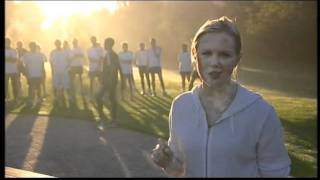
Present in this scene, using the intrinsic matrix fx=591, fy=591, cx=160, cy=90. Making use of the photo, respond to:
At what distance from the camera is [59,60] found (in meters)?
15.0

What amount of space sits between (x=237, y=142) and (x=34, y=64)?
1299cm

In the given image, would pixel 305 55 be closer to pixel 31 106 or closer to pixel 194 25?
pixel 194 25

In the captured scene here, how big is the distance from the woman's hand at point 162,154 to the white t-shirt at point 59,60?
13246 millimetres

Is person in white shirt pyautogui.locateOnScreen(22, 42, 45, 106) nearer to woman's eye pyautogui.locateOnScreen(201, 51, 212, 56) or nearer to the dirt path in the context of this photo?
the dirt path

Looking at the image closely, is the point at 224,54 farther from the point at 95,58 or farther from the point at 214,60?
the point at 95,58

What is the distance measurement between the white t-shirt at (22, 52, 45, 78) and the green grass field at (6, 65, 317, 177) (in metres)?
0.80

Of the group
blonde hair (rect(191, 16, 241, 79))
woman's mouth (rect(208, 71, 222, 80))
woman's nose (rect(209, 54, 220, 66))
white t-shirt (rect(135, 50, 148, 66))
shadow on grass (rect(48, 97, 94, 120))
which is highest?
blonde hair (rect(191, 16, 241, 79))

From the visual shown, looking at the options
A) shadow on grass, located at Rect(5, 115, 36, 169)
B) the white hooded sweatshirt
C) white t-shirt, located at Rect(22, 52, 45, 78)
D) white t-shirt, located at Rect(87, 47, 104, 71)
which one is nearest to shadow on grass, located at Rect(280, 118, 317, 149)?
shadow on grass, located at Rect(5, 115, 36, 169)

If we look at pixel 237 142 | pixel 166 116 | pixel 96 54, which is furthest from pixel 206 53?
pixel 96 54

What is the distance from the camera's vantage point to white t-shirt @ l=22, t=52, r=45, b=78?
47.8ft

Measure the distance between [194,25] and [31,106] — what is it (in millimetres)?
27824

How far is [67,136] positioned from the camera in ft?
32.3
